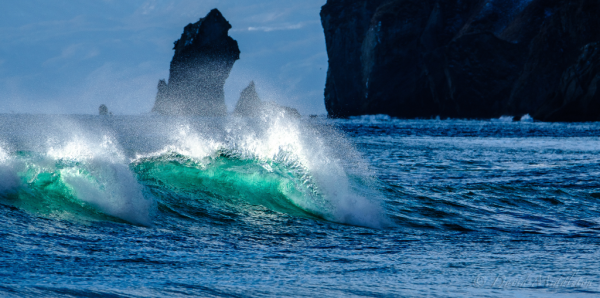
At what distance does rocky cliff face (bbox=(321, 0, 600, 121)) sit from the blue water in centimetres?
6089

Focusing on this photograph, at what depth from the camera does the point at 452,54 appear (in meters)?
92.9

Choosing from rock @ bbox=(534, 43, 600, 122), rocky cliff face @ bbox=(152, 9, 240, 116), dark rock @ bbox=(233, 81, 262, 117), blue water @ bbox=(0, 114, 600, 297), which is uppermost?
rocky cliff face @ bbox=(152, 9, 240, 116)

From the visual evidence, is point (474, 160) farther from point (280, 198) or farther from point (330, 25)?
point (330, 25)

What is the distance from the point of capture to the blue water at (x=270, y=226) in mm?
4859

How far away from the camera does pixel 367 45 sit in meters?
114

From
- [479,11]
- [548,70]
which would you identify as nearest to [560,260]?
[548,70]

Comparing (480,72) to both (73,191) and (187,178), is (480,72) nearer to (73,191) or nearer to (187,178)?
(187,178)

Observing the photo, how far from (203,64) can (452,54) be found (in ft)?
202

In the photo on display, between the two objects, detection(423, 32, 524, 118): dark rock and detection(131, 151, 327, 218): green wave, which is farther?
detection(423, 32, 524, 118): dark rock

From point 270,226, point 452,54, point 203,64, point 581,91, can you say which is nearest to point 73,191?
point 270,226

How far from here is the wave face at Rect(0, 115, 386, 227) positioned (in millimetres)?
8125

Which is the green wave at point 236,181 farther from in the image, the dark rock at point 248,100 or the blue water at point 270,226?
the dark rock at point 248,100

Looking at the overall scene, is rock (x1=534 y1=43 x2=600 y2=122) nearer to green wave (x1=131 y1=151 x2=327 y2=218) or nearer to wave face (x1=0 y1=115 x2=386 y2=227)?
wave face (x1=0 y1=115 x2=386 y2=227)

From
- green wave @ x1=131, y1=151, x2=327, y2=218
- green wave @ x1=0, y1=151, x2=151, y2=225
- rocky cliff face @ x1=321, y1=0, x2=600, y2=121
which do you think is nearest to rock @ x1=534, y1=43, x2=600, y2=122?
rocky cliff face @ x1=321, y1=0, x2=600, y2=121
